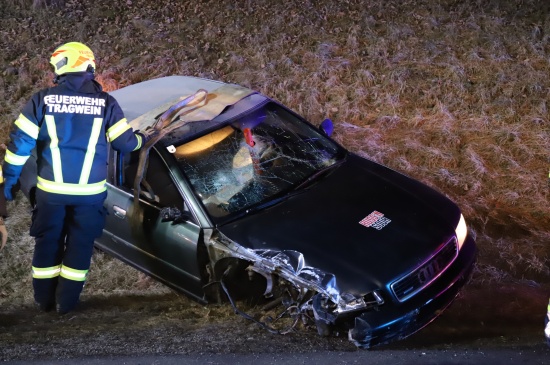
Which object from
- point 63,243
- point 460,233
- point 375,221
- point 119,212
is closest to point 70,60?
point 119,212

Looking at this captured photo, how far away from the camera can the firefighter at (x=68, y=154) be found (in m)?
4.83

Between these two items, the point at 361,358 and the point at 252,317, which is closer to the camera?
the point at 361,358

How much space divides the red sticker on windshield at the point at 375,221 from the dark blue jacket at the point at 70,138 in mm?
1741

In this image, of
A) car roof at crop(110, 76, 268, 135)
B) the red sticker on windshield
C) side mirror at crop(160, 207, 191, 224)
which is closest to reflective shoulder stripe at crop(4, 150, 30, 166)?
car roof at crop(110, 76, 268, 135)

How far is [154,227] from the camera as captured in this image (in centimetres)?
521

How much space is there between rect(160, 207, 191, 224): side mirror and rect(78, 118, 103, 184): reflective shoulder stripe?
23.9 inches

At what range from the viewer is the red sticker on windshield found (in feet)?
16.1

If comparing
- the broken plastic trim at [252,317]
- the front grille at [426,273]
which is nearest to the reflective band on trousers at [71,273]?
the broken plastic trim at [252,317]

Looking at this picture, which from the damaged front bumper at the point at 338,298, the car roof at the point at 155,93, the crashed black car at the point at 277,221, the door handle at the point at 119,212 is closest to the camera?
the damaged front bumper at the point at 338,298

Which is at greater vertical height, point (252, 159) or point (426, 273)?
point (252, 159)

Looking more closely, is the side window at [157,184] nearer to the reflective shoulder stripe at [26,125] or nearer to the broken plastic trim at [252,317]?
the broken plastic trim at [252,317]

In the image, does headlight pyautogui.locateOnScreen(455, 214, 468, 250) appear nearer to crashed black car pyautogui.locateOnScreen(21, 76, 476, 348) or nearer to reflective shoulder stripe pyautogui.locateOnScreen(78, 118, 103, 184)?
crashed black car pyautogui.locateOnScreen(21, 76, 476, 348)

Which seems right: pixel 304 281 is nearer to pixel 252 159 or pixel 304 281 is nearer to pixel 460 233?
pixel 252 159

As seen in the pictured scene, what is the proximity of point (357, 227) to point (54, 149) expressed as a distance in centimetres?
219
